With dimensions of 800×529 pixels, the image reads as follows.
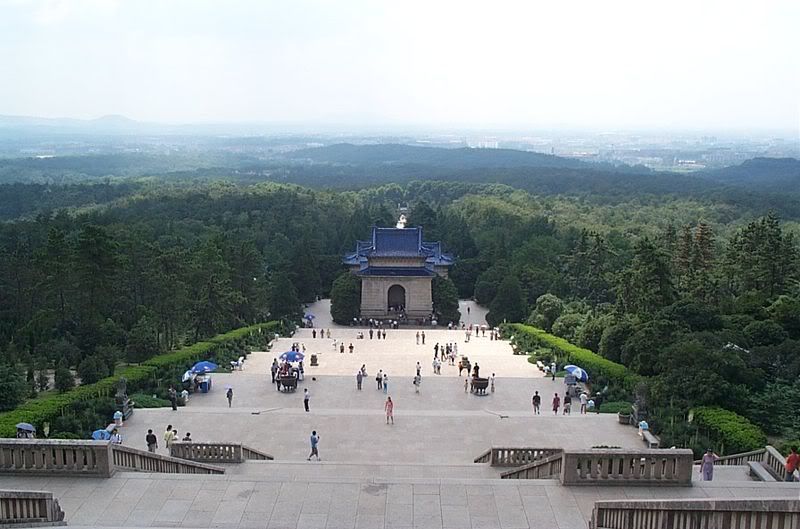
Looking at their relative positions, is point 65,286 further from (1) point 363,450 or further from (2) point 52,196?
(2) point 52,196

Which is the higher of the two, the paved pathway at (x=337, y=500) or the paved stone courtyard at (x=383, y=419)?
the paved pathway at (x=337, y=500)

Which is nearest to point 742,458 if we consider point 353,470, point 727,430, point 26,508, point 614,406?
point 727,430

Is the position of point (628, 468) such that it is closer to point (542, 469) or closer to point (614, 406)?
point (542, 469)

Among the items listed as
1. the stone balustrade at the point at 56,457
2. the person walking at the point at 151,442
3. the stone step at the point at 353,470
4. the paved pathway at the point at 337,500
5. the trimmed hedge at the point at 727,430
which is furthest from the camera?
the trimmed hedge at the point at 727,430

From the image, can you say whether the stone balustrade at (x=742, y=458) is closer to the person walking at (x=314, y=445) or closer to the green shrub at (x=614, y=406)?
the green shrub at (x=614, y=406)

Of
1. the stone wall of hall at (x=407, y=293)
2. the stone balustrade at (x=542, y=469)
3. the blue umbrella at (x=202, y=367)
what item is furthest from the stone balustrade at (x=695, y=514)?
the stone wall of hall at (x=407, y=293)

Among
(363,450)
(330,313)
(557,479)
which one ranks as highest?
(557,479)

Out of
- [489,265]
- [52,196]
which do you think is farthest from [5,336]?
[52,196]
